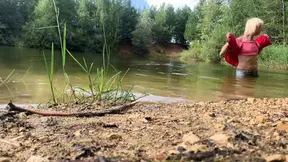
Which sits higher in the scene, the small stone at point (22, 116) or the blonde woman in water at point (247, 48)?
the blonde woman in water at point (247, 48)

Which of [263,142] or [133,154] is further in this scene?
[263,142]

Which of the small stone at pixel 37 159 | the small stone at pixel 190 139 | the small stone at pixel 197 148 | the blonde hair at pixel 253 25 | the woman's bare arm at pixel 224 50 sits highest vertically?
the blonde hair at pixel 253 25

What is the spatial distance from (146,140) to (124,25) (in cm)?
4161

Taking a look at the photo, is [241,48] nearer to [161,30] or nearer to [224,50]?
[224,50]

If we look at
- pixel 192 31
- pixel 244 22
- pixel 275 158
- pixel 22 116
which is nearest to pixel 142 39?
pixel 192 31

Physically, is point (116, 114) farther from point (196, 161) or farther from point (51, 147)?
point (196, 161)

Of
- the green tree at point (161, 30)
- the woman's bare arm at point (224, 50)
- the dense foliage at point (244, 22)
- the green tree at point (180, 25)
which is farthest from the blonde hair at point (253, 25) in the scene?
the green tree at point (180, 25)

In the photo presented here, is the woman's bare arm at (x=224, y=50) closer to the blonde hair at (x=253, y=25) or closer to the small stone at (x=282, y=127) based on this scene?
the blonde hair at (x=253, y=25)

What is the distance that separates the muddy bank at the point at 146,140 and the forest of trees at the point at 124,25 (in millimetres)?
21833

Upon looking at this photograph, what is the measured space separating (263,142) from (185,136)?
35 cm

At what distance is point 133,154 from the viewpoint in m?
1.27

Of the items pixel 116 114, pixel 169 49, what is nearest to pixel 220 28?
pixel 169 49

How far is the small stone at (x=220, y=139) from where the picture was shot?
1.36 m

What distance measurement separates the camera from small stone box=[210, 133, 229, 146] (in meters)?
1.36
